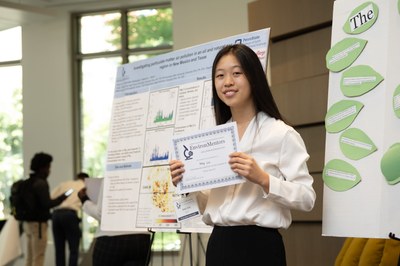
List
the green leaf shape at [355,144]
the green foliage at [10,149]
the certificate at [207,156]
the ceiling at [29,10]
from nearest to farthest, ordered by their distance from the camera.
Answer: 1. the certificate at [207,156]
2. the green leaf shape at [355,144]
3. the ceiling at [29,10]
4. the green foliage at [10,149]

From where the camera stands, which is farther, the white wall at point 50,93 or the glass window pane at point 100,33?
the glass window pane at point 100,33

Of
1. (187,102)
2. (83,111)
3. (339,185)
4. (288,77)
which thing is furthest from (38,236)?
(339,185)

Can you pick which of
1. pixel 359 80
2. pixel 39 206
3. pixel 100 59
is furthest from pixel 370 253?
pixel 100 59

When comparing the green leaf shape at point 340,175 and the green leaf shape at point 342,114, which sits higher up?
the green leaf shape at point 342,114

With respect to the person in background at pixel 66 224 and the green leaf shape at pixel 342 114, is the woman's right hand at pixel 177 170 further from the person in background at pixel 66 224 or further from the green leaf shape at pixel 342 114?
the person in background at pixel 66 224

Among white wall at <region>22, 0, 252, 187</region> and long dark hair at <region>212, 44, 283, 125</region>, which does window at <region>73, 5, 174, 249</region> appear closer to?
white wall at <region>22, 0, 252, 187</region>

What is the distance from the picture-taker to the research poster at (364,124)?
259 cm

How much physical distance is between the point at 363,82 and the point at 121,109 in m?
1.98

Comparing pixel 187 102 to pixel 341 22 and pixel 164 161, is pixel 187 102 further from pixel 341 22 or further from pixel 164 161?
pixel 341 22

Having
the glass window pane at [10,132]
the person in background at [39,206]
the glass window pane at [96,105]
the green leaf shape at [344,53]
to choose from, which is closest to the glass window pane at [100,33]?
the glass window pane at [96,105]

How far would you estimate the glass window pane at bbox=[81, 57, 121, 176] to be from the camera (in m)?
11.1

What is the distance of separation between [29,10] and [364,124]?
26.8 feet

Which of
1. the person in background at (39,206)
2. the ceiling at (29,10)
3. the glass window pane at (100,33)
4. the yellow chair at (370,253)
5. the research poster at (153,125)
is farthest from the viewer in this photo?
the glass window pane at (100,33)

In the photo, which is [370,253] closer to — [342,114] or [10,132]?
[342,114]
